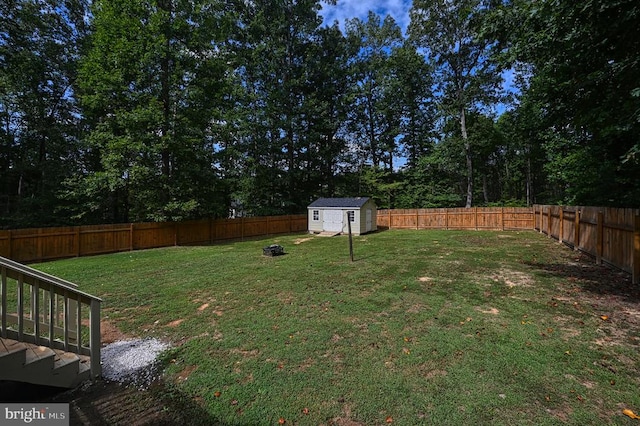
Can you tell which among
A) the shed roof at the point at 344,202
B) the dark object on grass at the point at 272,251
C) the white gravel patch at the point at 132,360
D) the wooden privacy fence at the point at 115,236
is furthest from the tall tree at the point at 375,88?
the white gravel patch at the point at 132,360

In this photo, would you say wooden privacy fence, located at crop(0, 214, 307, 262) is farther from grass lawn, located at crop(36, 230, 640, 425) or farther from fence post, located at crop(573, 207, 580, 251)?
fence post, located at crop(573, 207, 580, 251)

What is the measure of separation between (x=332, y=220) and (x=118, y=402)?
16.2m

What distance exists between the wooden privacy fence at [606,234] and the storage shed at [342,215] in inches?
370

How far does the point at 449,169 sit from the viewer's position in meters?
24.9

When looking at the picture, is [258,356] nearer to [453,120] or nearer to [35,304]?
[35,304]

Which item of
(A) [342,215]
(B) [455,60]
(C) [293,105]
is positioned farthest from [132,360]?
(B) [455,60]

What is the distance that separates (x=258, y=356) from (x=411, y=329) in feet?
6.96

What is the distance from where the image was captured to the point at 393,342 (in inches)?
145

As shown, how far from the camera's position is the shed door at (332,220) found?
60.2ft

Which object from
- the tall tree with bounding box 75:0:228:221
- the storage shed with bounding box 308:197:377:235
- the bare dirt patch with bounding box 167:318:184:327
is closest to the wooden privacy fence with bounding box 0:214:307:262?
the tall tree with bounding box 75:0:228:221

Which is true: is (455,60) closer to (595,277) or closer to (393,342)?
(595,277)

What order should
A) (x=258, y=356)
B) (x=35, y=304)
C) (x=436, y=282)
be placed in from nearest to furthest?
(x=35, y=304) → (x=258, y=356) → (x=436, y=282)

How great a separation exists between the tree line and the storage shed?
5555mm

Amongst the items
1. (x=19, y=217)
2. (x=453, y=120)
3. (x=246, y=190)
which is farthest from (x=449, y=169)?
(x=19, y=217)
